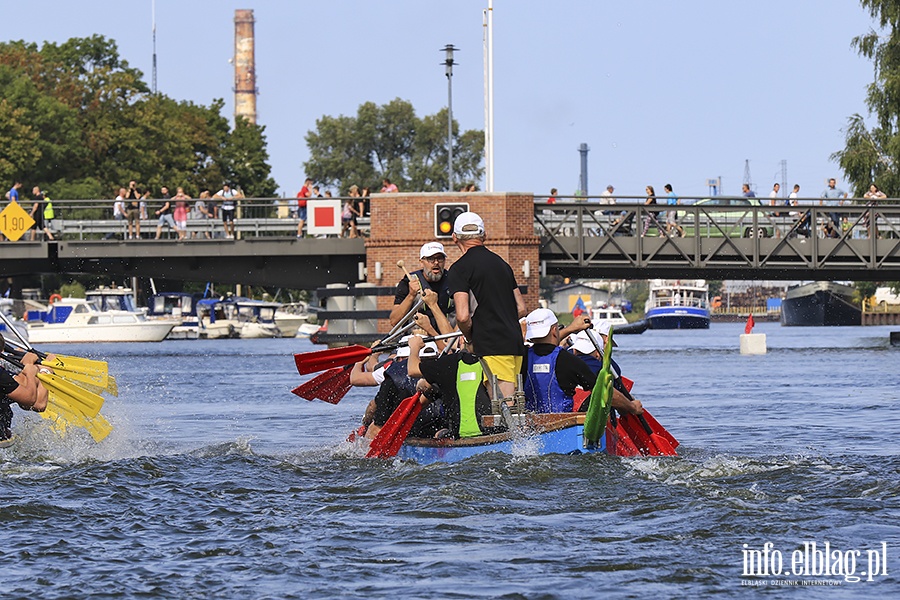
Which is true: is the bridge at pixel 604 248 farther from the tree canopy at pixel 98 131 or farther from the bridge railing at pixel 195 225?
the tree canopy at pixel 98 131

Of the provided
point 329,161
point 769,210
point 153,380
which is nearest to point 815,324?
point 329,161

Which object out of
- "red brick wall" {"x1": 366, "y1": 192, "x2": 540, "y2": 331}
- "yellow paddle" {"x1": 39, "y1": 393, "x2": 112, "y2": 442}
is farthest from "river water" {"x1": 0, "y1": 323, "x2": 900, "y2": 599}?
"red brick wall" {"x1": 366, "y1": 192, "x2": 540, "y2": 331}

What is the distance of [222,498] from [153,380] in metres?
19.9

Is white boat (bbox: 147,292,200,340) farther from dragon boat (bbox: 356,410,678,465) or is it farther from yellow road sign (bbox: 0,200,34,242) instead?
dragon boat (bbox: 356,410,678,465)

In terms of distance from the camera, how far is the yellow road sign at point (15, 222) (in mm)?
42312

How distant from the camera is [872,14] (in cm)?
4700

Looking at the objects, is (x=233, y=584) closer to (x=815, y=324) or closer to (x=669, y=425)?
(x=669, y=425)

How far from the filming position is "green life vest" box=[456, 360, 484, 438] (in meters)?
12.4

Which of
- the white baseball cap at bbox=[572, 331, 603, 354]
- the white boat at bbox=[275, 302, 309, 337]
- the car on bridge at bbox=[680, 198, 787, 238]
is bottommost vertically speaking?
the white boat at bbox=[275, 302, 309, 337]

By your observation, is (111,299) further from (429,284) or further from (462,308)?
(462,308)

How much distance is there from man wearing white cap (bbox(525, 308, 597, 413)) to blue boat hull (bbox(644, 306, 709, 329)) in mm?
77954

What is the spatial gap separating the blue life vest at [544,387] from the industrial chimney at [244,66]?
10856cm

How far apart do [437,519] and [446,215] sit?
27732mm

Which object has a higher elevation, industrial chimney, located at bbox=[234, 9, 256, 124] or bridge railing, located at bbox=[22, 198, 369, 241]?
A: industrial chimney, located at bbox=[234, 9, 256, 124]
